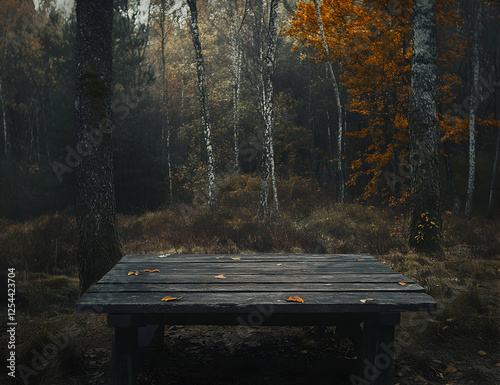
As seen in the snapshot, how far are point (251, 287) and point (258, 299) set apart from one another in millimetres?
231

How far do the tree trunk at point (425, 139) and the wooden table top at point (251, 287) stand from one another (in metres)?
3.76

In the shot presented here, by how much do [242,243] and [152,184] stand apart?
10.5 metres

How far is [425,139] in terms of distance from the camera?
22.1 ft

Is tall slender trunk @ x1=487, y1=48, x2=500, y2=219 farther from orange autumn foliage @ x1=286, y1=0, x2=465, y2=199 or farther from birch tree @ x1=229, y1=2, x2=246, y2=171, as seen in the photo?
birch tree @ x1=229, y1=2, x2=246, y2=171

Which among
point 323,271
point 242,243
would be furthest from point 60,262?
point 323,271

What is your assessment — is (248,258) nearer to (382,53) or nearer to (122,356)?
(122,356)

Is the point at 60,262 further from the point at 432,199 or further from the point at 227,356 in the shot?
the point at 432,199

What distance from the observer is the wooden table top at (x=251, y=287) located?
2.33 m

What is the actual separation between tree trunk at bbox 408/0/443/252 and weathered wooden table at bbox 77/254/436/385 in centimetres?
392

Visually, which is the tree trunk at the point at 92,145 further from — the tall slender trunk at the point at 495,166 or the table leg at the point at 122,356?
the tall slender trunk at the point at 495,166

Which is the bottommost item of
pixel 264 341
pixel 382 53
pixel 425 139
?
pixel 264 341

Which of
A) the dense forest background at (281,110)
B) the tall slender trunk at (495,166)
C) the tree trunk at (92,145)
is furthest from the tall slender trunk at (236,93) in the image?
the tree trunk at (92,145)

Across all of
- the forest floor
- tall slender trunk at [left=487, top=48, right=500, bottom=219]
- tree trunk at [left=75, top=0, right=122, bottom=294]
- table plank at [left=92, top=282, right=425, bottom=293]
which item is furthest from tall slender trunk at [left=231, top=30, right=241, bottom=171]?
table plank at [left=92, top=282, right=425, bottom=293]

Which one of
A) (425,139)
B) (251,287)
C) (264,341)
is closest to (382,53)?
(425,139)
